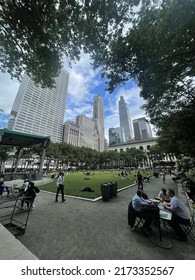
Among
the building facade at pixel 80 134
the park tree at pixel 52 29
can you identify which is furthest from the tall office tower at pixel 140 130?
the park tree at pixel 52 29

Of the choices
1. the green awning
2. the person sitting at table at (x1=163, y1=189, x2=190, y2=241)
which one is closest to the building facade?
the green awning

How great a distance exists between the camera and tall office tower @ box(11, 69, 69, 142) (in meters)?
111

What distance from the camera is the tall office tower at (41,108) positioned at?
111 metres

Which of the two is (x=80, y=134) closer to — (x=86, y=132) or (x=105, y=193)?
(x=86, y=132)

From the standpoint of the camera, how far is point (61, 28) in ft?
19.7

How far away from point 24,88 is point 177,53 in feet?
451

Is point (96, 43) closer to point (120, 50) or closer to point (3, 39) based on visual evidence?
point (120, 50)

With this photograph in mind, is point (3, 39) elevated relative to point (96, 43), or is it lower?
elevated

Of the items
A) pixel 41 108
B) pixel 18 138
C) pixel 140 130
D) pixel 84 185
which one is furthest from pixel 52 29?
pixel 140 130

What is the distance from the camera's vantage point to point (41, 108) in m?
125

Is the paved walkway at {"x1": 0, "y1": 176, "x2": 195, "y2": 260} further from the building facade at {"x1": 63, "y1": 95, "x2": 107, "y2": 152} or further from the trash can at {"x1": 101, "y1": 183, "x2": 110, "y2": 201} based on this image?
the building facade at {"x1": 63, "y1": 95, "x2": 107, "y2": 152}
